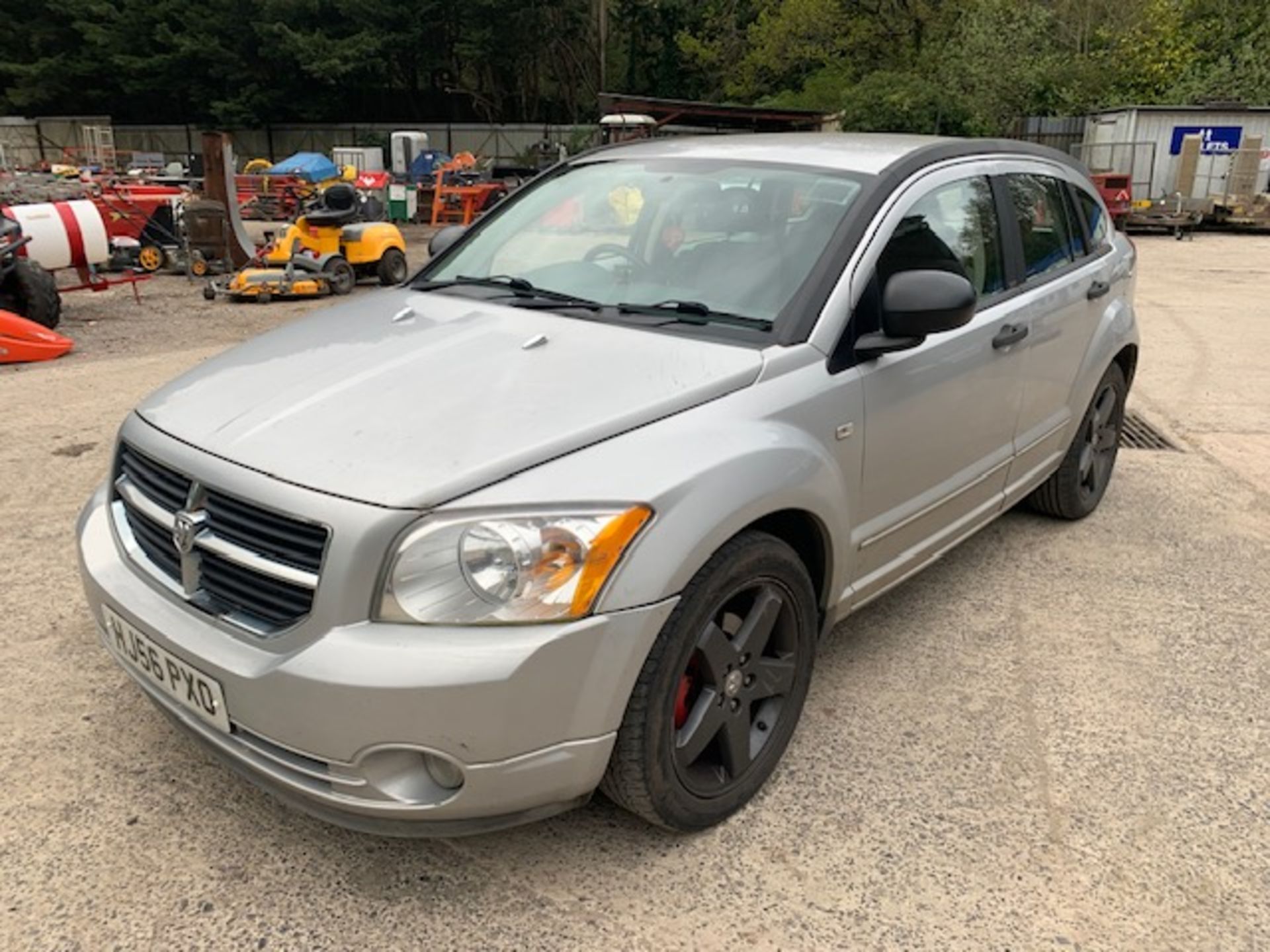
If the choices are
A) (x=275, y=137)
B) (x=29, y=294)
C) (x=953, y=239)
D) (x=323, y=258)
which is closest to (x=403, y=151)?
(x=275, y=137)

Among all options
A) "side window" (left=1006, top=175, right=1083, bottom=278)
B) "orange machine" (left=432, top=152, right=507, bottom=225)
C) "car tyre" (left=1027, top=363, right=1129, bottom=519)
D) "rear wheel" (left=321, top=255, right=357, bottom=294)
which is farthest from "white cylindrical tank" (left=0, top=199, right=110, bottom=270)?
"orange machine" (left=432, top=152, right=507, bottom=225)

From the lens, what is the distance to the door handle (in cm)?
347

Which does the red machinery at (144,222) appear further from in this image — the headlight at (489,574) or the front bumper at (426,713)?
the headlight at (489,574)

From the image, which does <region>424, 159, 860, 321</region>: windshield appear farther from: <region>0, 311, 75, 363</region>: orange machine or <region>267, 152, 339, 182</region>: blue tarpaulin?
<region>267, 152, 339, 182</region>: blue tarpaulin

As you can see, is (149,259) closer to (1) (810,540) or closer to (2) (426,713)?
(1) (810,540)

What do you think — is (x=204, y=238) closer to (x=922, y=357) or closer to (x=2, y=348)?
(x=2, y=348)

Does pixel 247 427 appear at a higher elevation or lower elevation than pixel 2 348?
higher

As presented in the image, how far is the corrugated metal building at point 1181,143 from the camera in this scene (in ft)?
75.8

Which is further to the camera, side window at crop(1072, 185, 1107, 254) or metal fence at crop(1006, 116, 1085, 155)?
metal fence at crop(1006, 116, 1085, 155)

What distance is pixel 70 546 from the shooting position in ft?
13.7

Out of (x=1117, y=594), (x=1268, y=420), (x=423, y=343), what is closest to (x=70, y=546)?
(x=423, y=343)

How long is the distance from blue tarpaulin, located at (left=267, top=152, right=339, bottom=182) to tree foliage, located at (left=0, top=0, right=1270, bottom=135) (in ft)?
47.8

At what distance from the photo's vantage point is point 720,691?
2479mm

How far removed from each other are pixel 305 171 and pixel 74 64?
24.0 metres
